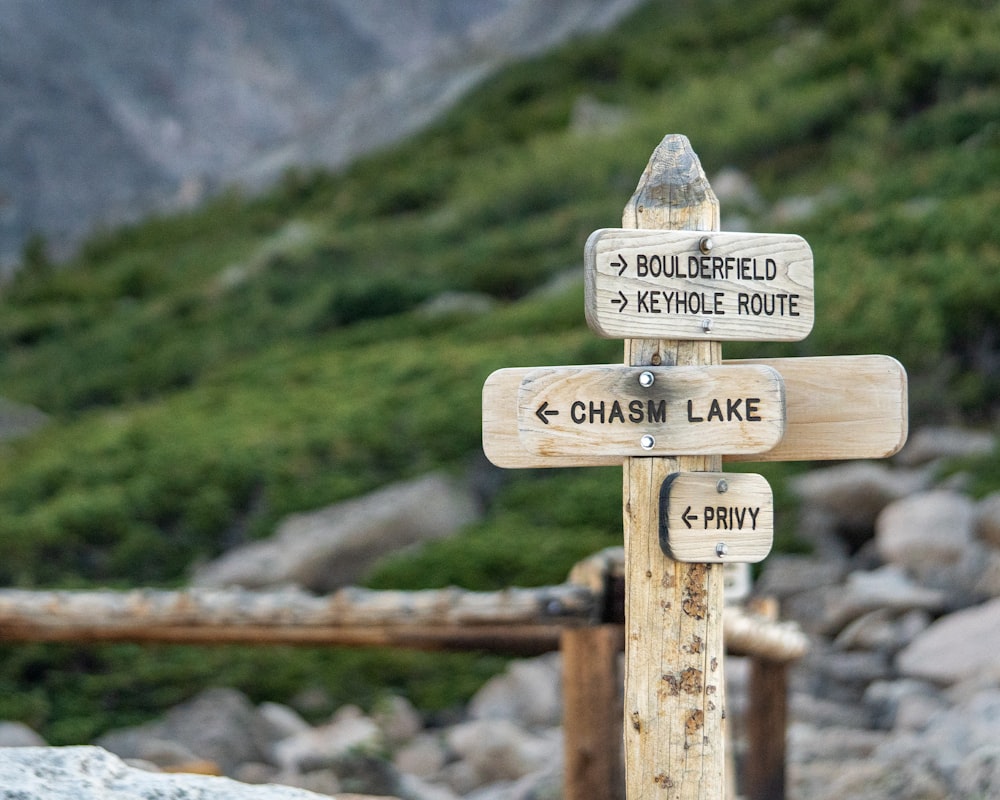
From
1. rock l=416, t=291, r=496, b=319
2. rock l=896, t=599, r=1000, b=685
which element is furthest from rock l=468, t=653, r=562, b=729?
rock l=416, t=291, r=496, b=319

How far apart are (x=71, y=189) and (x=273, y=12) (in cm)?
920

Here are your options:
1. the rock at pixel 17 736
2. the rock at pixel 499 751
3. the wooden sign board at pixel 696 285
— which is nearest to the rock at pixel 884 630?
the rock at pixel 499 751

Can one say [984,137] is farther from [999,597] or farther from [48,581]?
[48,581]

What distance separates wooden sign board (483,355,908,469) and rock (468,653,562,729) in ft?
15.9

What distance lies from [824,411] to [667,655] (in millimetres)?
705

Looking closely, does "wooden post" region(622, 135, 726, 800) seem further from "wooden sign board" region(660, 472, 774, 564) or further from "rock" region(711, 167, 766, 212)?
"rock" region(711, 167, 766, 212)

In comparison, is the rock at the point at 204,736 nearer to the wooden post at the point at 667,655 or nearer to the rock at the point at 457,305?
the wooden post at the point at 667,655

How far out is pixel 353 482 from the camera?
10.1 meters

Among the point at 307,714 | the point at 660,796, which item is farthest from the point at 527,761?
the point at 660,796

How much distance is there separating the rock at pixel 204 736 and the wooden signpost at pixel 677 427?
3.90 metres

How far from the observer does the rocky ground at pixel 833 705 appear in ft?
18.2

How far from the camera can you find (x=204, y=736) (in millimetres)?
6719

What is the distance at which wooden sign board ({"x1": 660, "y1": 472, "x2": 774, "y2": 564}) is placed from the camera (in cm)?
289

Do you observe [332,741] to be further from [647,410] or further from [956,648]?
[647,410]
